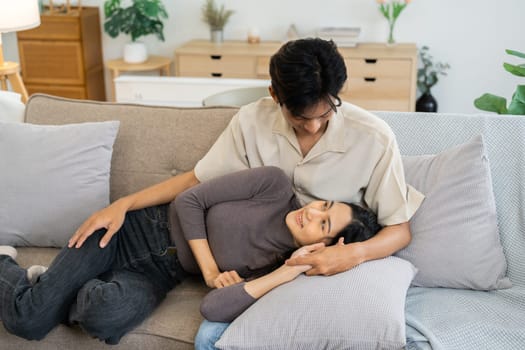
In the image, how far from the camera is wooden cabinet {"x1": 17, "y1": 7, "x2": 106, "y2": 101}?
178 inches

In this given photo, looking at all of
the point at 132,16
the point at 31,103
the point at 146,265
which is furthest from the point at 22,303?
the point at 132,16

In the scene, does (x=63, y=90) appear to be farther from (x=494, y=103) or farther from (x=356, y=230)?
(x=356, y=230)

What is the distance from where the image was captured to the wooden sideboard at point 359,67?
4211mm

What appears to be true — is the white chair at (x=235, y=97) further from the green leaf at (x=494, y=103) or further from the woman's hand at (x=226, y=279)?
the woman's hand at (x=226, y=279)

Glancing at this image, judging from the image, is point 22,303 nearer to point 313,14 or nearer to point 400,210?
point 400,210

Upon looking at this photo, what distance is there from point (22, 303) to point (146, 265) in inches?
13.4

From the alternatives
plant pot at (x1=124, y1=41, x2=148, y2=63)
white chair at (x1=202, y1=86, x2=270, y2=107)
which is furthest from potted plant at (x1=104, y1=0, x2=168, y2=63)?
white chair at (x1=202, y1=86, x2=270, y2=107)

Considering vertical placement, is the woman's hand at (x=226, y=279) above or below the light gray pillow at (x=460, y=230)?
below

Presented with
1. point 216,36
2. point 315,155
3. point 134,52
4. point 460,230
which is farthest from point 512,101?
point 134,52

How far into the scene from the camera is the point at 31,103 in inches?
91.5

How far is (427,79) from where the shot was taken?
14.7 feet

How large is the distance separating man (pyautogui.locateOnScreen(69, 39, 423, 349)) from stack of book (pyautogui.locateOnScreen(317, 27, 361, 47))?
2.49m

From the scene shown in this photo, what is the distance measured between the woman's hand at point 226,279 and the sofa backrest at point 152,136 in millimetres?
485

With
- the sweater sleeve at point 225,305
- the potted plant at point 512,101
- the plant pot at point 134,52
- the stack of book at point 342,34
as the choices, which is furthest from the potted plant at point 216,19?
the sweater sleeve at point 225,305
